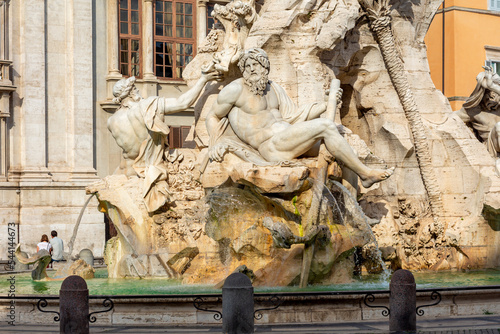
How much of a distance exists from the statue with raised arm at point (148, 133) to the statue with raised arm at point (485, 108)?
4.37 meters

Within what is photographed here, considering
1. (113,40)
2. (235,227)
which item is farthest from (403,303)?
(113,40)

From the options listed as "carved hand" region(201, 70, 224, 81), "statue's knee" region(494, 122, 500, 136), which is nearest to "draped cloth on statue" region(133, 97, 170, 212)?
"carved hand" region(201, 70, 224, 81)

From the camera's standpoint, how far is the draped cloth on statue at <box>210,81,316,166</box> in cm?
1467

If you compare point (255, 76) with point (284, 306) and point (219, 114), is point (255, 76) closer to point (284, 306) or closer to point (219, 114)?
point (219, 114)

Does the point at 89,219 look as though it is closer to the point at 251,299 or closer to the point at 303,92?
the point at 303,92

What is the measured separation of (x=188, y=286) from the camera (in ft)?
47.3

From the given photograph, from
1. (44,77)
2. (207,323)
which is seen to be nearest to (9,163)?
(44,77)

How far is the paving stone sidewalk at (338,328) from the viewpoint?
11.1 metres

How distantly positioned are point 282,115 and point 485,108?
4448mm

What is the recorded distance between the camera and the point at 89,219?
29.6 metres

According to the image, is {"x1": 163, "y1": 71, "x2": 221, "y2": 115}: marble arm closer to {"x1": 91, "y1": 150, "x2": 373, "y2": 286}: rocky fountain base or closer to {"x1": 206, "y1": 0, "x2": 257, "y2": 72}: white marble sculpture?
{"x1": 206, "y1": 0, "x2": 257, "y2": 72}: white marble sculpture

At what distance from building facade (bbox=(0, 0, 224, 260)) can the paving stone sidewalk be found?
1696 centimetres

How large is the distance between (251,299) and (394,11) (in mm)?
7996

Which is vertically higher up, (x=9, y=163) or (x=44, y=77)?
(x=44, y=77)
